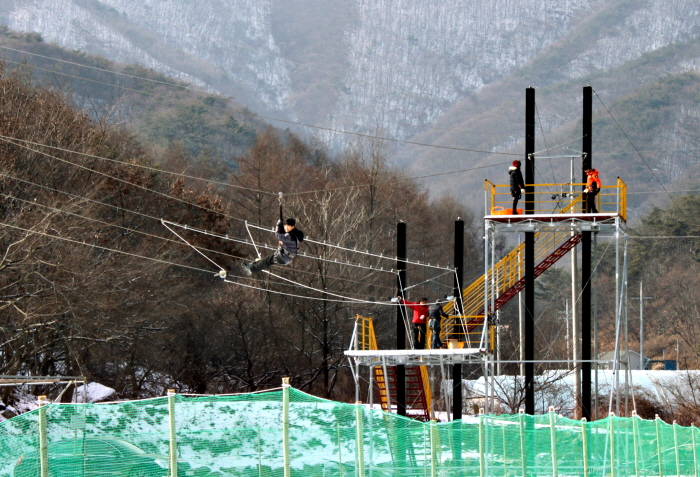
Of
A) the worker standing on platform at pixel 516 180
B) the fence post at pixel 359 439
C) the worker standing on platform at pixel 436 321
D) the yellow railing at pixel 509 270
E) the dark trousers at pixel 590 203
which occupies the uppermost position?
the worker standing on platform at pixel 516 180

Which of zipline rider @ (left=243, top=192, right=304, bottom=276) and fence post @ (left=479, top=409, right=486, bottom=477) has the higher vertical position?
zipline rider @ (left=243, top=192, right=304, bottom=276)

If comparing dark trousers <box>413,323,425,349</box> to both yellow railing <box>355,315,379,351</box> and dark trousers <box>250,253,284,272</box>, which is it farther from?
dark trousers <box>250,253,284,272</box>

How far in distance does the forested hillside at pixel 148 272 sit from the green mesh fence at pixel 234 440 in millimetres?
15841

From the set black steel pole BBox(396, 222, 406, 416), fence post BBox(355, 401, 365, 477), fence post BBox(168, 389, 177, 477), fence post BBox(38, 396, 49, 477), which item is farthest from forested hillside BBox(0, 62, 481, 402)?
fence post BBox(38, 396, 49, 477)

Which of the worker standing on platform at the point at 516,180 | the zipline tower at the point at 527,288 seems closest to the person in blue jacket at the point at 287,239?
the zipline tower at the point at 527,288

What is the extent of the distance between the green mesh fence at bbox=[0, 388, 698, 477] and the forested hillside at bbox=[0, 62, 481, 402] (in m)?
15.8

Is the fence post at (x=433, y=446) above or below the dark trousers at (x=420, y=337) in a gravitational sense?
below

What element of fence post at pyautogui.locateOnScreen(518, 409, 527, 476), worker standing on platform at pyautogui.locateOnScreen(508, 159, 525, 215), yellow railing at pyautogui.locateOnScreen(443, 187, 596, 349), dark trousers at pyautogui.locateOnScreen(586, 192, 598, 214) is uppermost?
worker standing on platform at pyautogui.locateOnScreen(508, 159, 525, 215)

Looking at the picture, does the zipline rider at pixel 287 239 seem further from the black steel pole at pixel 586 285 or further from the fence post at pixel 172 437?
the black steel pole at pixel 586 285

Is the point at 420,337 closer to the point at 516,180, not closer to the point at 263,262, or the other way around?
the point at 516,180

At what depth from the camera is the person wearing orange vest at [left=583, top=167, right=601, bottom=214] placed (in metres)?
28.5

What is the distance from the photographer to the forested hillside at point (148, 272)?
115 feet

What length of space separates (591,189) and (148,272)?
70.1 ft

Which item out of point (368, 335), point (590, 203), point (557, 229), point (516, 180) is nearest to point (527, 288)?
point (557, 229)
